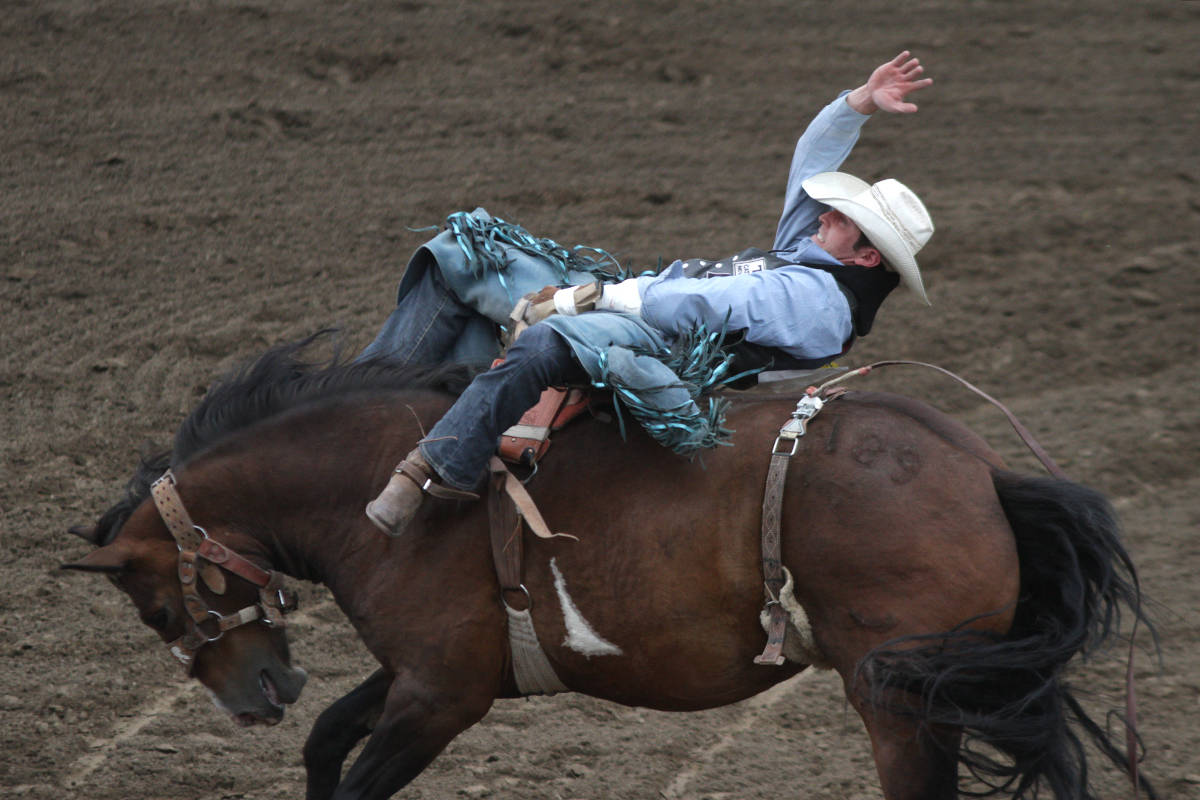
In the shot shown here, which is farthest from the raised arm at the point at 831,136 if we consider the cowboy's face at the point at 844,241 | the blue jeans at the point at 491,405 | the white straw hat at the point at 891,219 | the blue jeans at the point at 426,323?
the blue jeans at the point at 426,323

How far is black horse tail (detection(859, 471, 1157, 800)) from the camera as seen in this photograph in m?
3.00

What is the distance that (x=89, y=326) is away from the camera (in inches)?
269

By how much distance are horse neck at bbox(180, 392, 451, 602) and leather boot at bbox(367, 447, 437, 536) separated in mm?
226

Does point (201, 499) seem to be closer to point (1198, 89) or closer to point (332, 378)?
point (332, 378)

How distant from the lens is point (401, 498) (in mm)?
3199

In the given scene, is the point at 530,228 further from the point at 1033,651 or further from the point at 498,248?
the point at 1033,651

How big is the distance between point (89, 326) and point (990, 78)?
7.06 metres

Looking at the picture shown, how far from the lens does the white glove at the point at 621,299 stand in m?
3.45

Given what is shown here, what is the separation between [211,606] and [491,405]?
1.00 metres

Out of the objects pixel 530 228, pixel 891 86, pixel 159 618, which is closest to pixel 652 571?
pixel 159 618

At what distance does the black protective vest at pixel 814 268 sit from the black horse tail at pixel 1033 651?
1.85ft

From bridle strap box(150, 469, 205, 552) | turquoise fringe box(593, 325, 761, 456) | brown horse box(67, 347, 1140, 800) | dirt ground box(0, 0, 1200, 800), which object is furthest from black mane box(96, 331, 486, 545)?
dirt ground box(0, 0, 1200, 800)

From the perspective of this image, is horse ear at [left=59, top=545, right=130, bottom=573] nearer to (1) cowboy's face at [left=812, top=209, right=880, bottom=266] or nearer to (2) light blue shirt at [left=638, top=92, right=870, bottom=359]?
(2) light blue shirt at [left=638, top=92, right=870, bottom=359]

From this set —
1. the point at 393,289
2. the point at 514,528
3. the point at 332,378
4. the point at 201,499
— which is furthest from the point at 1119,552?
the point at 393,289
